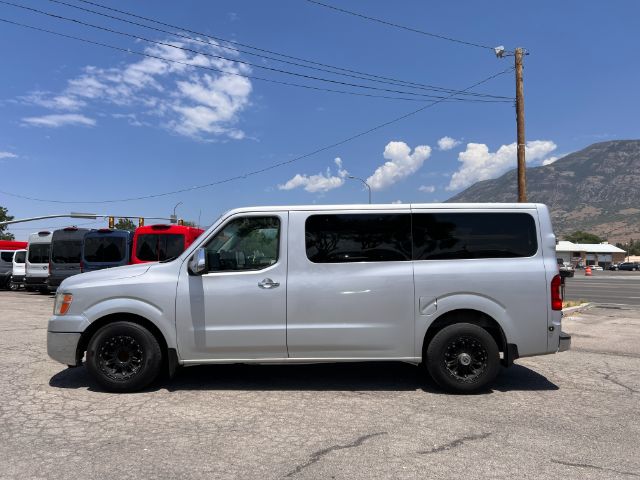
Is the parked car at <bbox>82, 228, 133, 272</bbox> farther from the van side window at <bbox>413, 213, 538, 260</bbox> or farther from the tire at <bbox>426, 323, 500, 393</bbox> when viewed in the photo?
the tire at <bbox>426, 323, 500, 393</bbox>

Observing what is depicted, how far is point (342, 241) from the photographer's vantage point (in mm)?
5422

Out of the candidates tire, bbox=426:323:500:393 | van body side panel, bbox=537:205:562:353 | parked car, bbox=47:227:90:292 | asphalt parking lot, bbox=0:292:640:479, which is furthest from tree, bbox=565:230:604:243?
tire, bbox=426:323:500:393

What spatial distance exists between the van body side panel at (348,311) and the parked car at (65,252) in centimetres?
1460

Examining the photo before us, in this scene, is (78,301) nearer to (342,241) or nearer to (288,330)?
(288,330)

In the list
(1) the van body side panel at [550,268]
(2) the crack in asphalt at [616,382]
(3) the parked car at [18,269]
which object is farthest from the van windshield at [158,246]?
(3) the parked car at [18,269]

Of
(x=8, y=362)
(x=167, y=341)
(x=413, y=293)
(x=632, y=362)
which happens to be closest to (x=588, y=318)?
(x=632, y=362)

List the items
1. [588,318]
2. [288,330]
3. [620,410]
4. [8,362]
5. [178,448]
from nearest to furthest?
1. [178,448]
2. [620,410]
3. [288,330]
4. [8,362]
5. [588,318]

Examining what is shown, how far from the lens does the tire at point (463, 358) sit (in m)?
5.31

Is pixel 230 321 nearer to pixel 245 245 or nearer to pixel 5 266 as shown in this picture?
pixel 245 245

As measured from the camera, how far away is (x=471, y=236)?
5.49m

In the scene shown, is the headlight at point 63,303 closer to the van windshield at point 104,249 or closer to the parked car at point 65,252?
the van windshield at point 104,249

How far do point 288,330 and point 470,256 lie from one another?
6.99ft

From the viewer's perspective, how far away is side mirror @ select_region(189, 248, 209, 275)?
5.24 m

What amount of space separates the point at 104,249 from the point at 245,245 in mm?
11532
